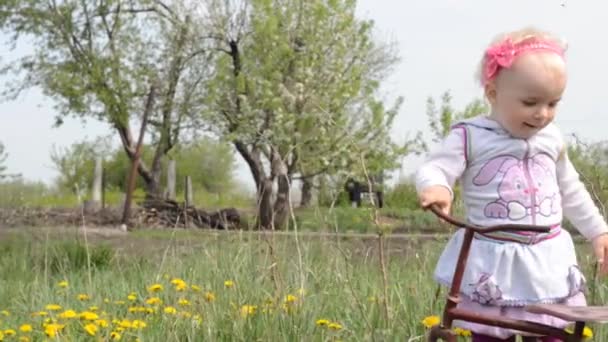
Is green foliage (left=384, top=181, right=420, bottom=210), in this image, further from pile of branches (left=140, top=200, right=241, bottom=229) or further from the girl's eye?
the girl's eye

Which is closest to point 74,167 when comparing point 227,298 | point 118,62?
point 118,62

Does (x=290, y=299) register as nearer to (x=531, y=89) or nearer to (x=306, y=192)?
(x=531, y=89)

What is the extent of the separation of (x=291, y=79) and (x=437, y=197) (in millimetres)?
13335

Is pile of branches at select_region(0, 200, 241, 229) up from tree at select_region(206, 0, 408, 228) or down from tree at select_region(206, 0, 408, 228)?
down

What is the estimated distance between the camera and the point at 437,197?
2.09 meters

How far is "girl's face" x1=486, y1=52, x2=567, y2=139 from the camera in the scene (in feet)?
7.39

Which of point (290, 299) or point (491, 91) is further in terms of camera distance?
point (290, 299)

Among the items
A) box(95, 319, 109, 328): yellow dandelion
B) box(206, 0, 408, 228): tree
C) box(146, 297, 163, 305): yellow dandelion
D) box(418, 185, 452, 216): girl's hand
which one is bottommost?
Answer: box(95, 319, 109, 328): yellow dandelion

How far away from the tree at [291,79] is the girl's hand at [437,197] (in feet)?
40.0

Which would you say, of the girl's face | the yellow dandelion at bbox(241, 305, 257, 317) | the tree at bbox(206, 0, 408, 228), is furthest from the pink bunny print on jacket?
the tree at bbox(206, 0, 408, 228)

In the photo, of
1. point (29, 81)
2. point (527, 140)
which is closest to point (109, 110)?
point (29, 81)

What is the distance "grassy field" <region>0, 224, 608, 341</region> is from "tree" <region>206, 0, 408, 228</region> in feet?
28.8

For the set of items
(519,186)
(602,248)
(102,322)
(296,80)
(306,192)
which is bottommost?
(102,322)

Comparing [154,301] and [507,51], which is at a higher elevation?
[507,51]
